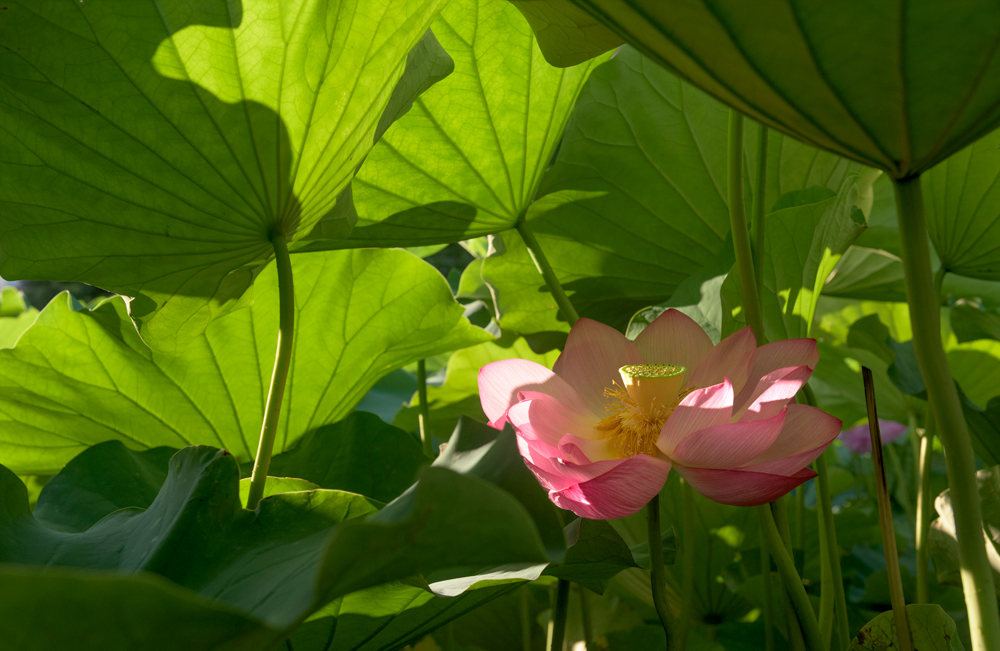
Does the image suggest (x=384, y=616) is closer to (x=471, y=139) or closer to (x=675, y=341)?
(x=675, y=341)

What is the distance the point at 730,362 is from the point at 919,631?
0.16m

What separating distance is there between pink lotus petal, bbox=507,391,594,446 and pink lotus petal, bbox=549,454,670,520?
45 millimetres

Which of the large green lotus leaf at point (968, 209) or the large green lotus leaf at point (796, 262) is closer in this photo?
the large green lotus leaf at point (796, 262)

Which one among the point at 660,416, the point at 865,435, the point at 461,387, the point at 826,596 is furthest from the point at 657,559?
the point at 865,435

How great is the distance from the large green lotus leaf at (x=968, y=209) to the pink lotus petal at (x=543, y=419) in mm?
401

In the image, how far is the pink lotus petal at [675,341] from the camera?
0.40m

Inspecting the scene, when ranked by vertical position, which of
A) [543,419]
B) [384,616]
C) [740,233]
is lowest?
[384,616]

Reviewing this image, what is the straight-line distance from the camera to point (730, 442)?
0.30 m

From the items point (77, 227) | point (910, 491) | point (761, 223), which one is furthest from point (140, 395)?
point (910, 491)

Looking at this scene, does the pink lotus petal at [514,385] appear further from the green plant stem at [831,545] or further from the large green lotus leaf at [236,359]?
the large green lotus leaf at [236,359]

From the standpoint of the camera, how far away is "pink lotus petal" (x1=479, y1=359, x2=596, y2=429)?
1.26ft

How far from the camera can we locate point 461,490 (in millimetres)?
230

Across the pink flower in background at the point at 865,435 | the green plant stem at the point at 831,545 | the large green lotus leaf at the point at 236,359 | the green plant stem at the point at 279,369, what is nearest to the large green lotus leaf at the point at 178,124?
the green plant stem at the point at 279,369

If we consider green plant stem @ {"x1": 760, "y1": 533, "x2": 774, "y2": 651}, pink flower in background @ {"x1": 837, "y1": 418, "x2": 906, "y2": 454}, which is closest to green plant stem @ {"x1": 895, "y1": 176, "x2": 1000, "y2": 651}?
green plant stem @ {"x1": 760, "y1": 533, "x2": 774, "y2": 651}
